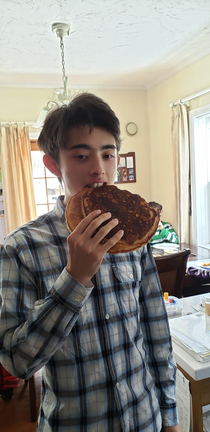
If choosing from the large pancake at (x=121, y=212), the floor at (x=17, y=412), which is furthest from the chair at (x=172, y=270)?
the floor at (x=17, y=412)

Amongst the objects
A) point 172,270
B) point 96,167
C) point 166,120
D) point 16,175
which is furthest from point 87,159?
point 166,120

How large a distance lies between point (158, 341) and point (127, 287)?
25 cm

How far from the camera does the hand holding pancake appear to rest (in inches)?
24.3

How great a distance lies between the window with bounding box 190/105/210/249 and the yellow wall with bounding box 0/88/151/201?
1.20 meters

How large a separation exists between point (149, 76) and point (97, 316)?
4667 millimetres

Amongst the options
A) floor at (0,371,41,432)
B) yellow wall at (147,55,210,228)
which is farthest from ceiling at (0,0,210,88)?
floor at (0,371,41,432)

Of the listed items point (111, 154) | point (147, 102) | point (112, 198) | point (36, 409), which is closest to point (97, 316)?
point (112, 198)

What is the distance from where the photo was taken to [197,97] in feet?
12.3

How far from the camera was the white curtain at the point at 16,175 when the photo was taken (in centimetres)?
443

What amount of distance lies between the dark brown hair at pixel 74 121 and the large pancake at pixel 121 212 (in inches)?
7.5

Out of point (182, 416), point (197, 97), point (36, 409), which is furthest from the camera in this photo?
point (197, 97)

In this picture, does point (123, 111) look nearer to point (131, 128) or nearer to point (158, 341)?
point (131, 128)

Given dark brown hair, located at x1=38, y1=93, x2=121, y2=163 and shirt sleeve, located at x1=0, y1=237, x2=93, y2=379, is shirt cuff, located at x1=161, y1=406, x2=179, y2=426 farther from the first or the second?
dark brown hair, located at x1=38, y1=93, x2=121, y2=163

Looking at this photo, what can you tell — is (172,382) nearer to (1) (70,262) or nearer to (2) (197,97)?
(1) (70,262)
